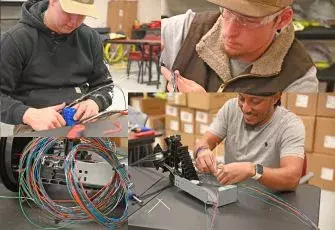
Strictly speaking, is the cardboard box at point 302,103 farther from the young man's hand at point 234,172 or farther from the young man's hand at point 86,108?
the young man's hand at point 86,108

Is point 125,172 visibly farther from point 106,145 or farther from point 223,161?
point 223,161

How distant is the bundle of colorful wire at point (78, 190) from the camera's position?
4.91 ft

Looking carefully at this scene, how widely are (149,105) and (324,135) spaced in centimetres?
59

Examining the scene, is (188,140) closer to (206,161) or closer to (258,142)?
(206,161)

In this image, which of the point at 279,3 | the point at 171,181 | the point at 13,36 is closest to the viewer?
the point at 279,3

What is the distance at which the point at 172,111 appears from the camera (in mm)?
1335

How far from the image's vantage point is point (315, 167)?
4.20 ft

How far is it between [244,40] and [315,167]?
1.61 ft

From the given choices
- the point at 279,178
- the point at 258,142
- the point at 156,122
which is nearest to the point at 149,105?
the point at 156,122

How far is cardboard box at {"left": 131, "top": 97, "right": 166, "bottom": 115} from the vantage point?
134cm

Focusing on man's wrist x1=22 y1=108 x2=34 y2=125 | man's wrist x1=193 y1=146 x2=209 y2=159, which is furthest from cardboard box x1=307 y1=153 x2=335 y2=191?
man's wrist x1=22 y1=108 x2=34 y2=125

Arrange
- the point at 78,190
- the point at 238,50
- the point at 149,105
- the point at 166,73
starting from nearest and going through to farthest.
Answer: the point at 238,50
the point at 166,73
the point at 149,105
the point at 78,190

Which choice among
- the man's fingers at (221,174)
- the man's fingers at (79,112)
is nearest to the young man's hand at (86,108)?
the man's fingers at (79,112)

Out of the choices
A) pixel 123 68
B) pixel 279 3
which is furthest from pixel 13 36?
pixel 279 3
